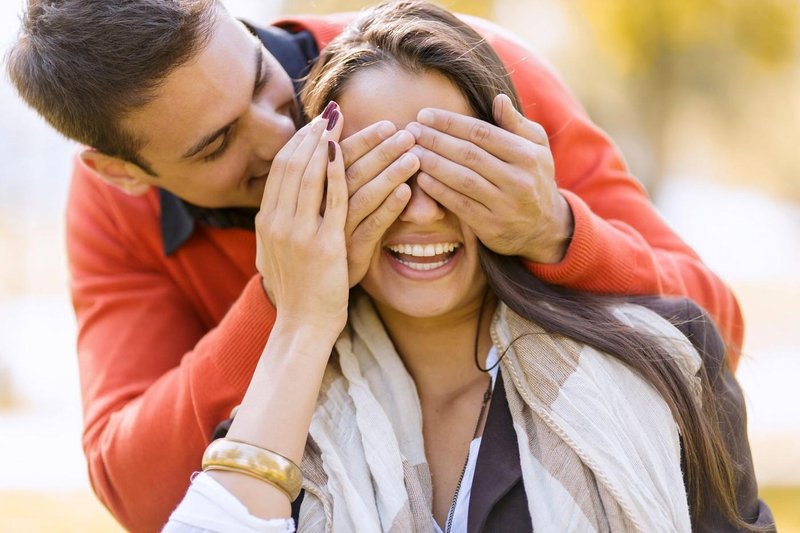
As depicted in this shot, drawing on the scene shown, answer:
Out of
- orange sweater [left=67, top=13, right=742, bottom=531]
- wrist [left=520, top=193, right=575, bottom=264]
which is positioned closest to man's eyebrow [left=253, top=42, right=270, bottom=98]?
orange sweater [left=67, top=13, right=742, bottom=531]

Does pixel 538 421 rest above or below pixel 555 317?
below

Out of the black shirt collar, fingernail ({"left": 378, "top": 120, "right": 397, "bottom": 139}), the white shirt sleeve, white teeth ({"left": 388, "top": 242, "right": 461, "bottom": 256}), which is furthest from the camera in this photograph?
the black shirt collar

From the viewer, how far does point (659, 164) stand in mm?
8961

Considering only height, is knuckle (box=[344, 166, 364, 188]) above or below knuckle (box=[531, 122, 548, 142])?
below

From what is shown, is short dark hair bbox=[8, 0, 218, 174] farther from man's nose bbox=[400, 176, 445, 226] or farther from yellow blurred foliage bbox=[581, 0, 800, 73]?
yellow blurred foliage bbox=[581, 0, 800, 73]

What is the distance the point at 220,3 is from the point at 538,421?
129 cm

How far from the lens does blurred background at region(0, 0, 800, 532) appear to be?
7117 millimetres

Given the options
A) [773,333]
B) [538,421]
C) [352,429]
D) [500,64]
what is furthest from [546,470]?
[773,333]

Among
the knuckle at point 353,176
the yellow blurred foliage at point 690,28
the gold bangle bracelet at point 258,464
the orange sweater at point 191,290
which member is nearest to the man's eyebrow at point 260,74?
the orange sweater at point 191,290

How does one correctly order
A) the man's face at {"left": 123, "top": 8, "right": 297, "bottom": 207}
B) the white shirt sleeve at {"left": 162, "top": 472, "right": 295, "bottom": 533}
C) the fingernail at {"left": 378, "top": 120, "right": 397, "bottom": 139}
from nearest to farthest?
the white shirt sleeve at {"left": 162, "top": 472, "right": 295, "bottom": 533} → the fingernail at {"left": 378, "top": 120, "right": 397, "bottom": 139} → the man's face at {"left": 123, "top": 8, "right": 297, "bottom": 207}

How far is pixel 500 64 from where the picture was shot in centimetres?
220

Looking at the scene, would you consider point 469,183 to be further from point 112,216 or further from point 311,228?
point 112,216

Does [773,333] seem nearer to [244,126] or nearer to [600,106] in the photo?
[600,106]

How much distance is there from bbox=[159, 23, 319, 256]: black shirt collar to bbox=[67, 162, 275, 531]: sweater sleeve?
74 mm
